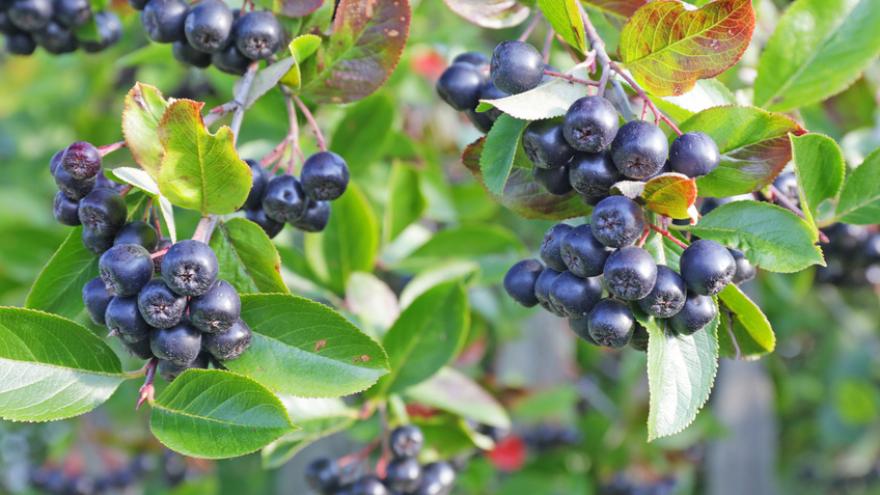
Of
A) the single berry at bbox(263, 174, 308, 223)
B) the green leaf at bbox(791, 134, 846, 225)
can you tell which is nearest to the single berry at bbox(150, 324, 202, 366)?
the single berry at bbox(263, 174, 308, 223)

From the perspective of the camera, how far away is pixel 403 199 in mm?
2205

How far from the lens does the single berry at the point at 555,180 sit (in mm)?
1250

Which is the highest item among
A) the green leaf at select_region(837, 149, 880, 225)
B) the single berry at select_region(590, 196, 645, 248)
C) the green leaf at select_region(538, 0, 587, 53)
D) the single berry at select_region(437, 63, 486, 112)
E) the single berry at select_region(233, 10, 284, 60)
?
the green leaf at select_region(538, 0, 587, 53)

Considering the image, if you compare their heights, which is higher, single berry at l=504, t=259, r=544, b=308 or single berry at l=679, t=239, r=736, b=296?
single berry at l=679, t=239, r=736, b=296

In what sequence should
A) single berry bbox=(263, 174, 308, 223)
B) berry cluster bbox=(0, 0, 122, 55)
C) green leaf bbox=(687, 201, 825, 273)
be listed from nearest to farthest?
green leaf bbox=(687, 201, 825, 273) → single berry bbox=(263, 174, 308, 223) → berry cluster bbox=(0, 0, 122, 55)

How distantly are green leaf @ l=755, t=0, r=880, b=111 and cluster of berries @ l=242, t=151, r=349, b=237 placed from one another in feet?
2.77

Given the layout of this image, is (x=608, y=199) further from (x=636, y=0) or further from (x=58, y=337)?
(x=58, y=337)

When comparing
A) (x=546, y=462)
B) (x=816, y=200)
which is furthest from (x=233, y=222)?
(x=546, y=462)

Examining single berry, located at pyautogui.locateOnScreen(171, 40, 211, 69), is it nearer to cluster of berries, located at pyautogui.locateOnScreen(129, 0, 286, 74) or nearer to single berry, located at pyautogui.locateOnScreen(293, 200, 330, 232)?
cluster of berries, located at pyautogui.locateOnScreen(129, 0, 286, 74)

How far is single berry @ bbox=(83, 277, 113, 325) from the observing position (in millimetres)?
1208

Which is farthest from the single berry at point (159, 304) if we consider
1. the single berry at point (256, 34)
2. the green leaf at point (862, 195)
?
the green leaf at point (862, 195)

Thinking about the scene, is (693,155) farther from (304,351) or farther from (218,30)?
(218,30)

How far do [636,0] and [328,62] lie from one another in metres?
0.52

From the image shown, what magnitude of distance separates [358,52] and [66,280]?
0.59 m
